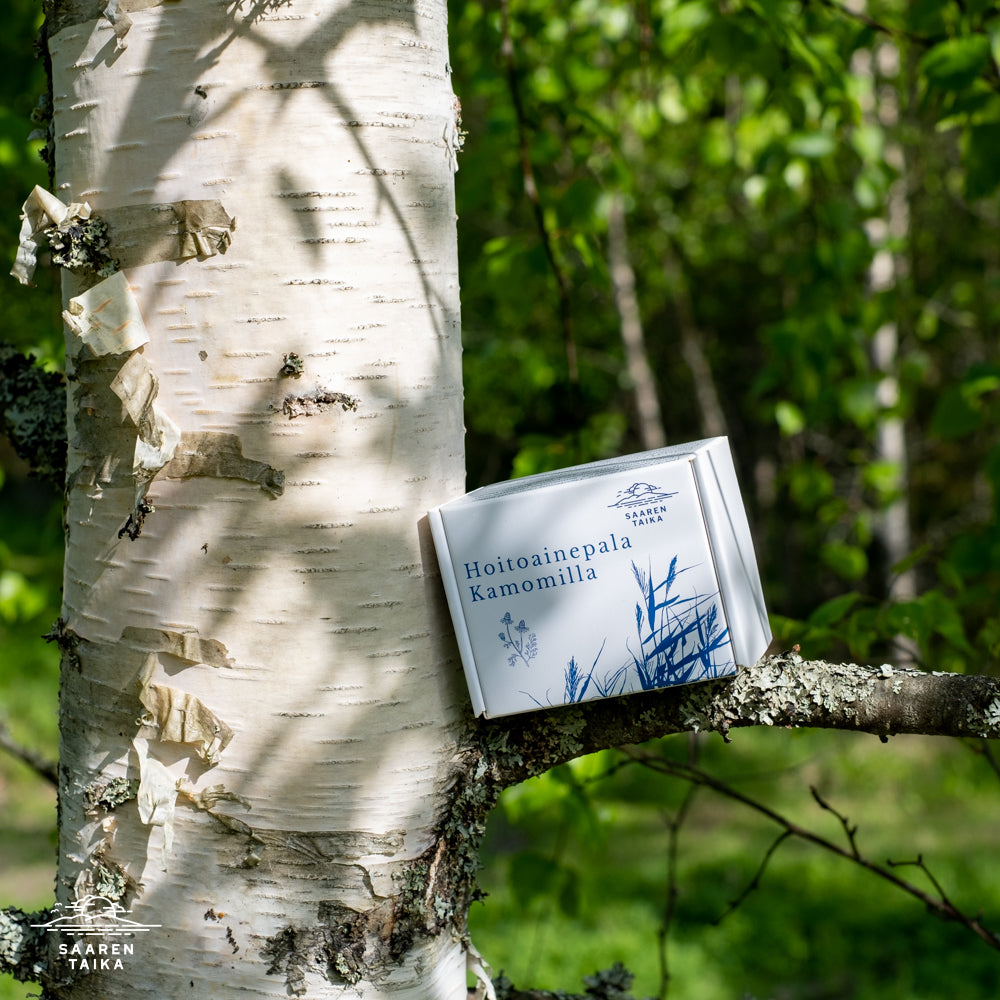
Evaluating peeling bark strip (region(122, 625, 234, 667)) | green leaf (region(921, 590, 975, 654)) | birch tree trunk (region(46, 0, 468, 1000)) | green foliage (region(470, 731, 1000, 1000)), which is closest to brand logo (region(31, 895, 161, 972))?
birch tree trunk (region(46, 0, 468, 1000))

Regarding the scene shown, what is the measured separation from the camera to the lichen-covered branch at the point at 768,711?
2.93 feet

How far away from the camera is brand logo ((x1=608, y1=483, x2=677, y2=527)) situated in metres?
0.89

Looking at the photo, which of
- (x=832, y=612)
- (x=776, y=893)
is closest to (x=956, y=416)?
(x=832, y=612)

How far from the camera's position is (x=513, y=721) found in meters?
0.98

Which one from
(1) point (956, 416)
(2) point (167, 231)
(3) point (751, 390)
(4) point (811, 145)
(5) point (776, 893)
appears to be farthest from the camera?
(3) point (751, 390)

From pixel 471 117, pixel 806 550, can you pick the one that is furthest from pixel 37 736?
pixel 806 550

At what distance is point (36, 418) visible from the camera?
3.78 ft

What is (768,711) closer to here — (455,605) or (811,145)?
(455,605)

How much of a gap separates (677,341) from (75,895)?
7.06 metres

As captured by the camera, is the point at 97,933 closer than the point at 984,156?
Yes

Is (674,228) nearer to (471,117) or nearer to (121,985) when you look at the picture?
(471,117)

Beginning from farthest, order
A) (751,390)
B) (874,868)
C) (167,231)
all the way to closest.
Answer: (751,390) < (874,868) < (167,231)

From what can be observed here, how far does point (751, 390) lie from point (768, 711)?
12.6ft

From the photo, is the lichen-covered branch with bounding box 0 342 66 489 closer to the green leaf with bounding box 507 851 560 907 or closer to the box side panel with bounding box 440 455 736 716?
the box side panel with bounding box 440 455 736 716
